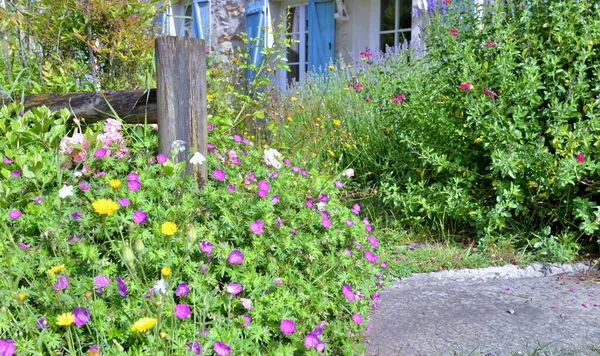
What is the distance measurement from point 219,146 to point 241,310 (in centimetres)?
125

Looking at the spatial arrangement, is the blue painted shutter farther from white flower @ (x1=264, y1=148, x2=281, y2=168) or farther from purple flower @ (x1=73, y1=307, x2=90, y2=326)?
purple flower @ (x1=73, y1=307, x2=90, y2=326)

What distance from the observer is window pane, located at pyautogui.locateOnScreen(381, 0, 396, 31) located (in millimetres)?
7578

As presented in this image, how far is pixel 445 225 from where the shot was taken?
3426 millimetres

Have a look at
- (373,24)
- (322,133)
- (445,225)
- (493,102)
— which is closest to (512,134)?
(493,102)

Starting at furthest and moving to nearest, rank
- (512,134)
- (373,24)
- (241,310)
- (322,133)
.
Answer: (373,24) < (322,133) < (512,134) < (241,310)

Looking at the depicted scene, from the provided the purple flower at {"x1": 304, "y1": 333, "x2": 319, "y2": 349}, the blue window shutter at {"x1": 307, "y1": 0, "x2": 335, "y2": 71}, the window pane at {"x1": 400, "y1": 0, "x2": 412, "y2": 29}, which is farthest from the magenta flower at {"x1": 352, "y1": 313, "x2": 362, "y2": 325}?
the blue window shutter at {"x1": 307, "y1": 0, "x2": 335, "y2": 71}

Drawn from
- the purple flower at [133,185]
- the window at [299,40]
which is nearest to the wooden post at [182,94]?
the purple flower at [133,185]

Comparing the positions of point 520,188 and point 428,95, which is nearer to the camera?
point 520,188

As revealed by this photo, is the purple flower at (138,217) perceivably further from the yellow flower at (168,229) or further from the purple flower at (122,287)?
the yellow flower at (168,229)

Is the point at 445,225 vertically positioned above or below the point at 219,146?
below

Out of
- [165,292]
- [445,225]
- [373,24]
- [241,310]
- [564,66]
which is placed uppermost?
[373,24]

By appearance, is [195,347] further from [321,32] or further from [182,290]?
[321,32]

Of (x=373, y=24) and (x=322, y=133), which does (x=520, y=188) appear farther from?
(x=373, y=24)

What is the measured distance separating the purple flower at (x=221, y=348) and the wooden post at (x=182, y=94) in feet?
3.46
